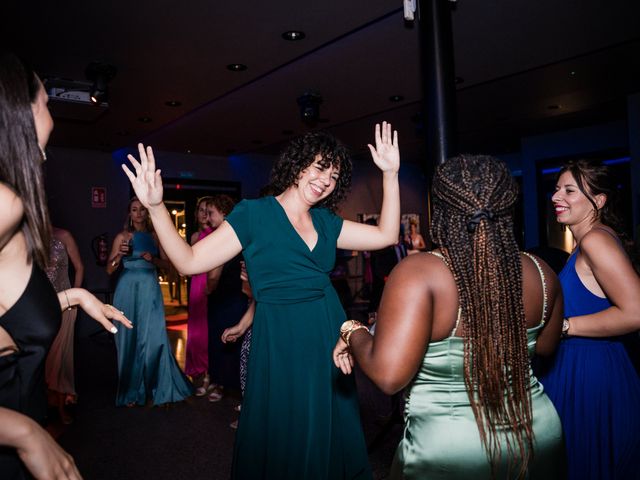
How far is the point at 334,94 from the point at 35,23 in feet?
10.2

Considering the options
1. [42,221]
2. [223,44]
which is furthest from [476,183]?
[223,44]

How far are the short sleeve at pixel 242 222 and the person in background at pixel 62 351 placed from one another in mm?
2795

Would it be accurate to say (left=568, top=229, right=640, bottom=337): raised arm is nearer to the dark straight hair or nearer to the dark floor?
the dark floor

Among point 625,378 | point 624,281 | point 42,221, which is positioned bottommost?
point 625,378

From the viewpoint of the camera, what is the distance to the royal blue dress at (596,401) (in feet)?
5.81

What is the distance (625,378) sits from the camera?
5.99ft

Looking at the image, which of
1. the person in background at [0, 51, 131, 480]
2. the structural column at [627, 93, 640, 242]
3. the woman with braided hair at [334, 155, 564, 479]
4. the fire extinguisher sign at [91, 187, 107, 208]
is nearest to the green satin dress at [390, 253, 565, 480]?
the woman with braided hair at [334, 155, 564, 479]

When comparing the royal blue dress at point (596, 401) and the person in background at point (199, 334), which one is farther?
the person in background at point (199, 334)

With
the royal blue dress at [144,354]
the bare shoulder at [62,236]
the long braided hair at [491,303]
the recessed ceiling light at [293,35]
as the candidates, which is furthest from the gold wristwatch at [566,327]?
the bare shoulder at [62,236]

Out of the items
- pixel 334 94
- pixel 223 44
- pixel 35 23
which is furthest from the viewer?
pixel 334 94

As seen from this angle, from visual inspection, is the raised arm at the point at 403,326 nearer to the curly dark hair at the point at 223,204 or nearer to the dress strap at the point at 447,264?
the dress strap at the point at 447,264

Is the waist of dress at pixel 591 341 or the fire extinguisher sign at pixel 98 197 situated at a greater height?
the fire extinguisher sign at pixel 98 197

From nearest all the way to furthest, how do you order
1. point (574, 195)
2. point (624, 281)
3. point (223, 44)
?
point (624, 281) → point (574, 195) → point (223, 44)

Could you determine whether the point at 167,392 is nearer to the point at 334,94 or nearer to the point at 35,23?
the point at 35,23
